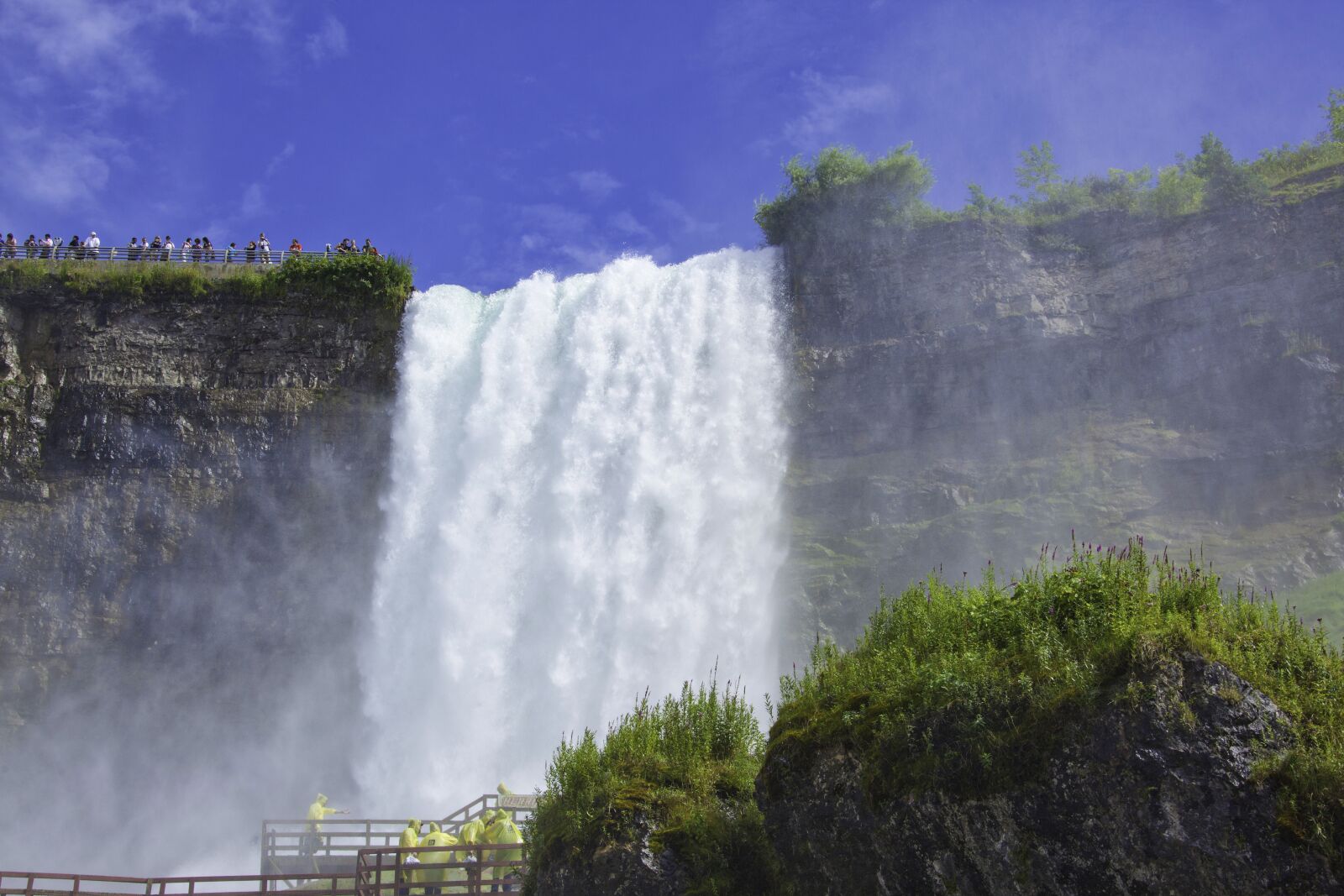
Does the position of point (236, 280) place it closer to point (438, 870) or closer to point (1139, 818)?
point (438, 870)

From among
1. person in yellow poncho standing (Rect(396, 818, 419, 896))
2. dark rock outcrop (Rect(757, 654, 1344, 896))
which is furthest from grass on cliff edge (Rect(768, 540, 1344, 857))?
person in yellow poncho standing (Rect(396, 818, 419, 896))

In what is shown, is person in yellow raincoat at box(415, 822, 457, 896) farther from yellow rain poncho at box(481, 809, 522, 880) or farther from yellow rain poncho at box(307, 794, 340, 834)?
yellow rain poncho at box(307, 794, 340, 834)

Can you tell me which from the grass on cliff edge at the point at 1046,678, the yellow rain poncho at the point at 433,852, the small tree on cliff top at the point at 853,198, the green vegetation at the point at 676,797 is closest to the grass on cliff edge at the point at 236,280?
the small tree on cliff top at the point at 853,198

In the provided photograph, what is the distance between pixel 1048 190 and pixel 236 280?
28.1 metres

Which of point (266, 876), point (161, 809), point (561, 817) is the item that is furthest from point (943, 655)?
point (161, 809)

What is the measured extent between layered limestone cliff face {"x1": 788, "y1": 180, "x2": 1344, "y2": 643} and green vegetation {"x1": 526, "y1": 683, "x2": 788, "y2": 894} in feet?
57.0

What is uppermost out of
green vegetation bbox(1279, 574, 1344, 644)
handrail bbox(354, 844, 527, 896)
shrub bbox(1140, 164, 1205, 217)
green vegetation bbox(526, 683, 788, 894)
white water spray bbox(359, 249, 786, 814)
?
shrub bbox(1140, 164, 1205, 217)

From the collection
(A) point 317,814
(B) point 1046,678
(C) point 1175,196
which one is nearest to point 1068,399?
(C) point 1175,196

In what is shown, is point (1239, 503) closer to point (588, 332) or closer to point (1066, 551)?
point (1066, 551)

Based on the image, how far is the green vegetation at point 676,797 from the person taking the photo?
1203 cm

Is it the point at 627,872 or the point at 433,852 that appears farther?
the point at 433,852

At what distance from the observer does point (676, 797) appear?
12758 mm

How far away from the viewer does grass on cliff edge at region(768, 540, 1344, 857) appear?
8.70 m

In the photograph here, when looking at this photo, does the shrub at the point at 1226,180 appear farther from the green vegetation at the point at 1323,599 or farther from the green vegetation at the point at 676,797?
the green vegetation at the point at 676,797
